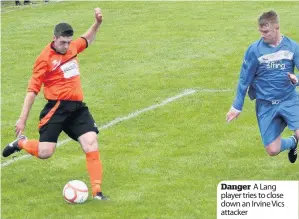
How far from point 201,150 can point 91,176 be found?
10.0ft

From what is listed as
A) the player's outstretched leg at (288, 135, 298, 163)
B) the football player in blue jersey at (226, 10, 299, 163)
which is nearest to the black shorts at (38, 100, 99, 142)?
the football player in blue jersey at (226, 10, 299, 163)

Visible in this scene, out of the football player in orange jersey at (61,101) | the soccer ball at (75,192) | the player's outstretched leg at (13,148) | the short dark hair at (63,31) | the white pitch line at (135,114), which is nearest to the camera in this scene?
the soccer ball at (75,192)

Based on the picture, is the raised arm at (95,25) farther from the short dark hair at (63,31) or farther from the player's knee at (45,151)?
the player's knee at (45,151)

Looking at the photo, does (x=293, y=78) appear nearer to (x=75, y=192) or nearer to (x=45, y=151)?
(x=75, y=192)

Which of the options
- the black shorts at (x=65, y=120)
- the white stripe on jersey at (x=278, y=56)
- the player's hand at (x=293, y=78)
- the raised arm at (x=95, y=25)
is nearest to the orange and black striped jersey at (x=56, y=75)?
the black shorts at (x=65, y=120)

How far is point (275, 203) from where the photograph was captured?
33.3ft

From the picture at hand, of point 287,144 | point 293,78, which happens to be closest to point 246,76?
point 293,78

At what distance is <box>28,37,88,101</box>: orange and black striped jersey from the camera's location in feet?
40.6

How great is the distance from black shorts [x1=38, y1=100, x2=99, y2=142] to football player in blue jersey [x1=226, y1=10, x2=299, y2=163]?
7.03 feet

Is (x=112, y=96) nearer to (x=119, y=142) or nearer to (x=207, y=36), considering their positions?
(x=119, y=142)

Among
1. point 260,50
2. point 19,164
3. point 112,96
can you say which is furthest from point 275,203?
point 112,96

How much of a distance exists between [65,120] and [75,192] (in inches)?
47.2

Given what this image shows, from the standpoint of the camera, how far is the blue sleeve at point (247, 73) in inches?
491

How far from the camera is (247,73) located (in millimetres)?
12516
